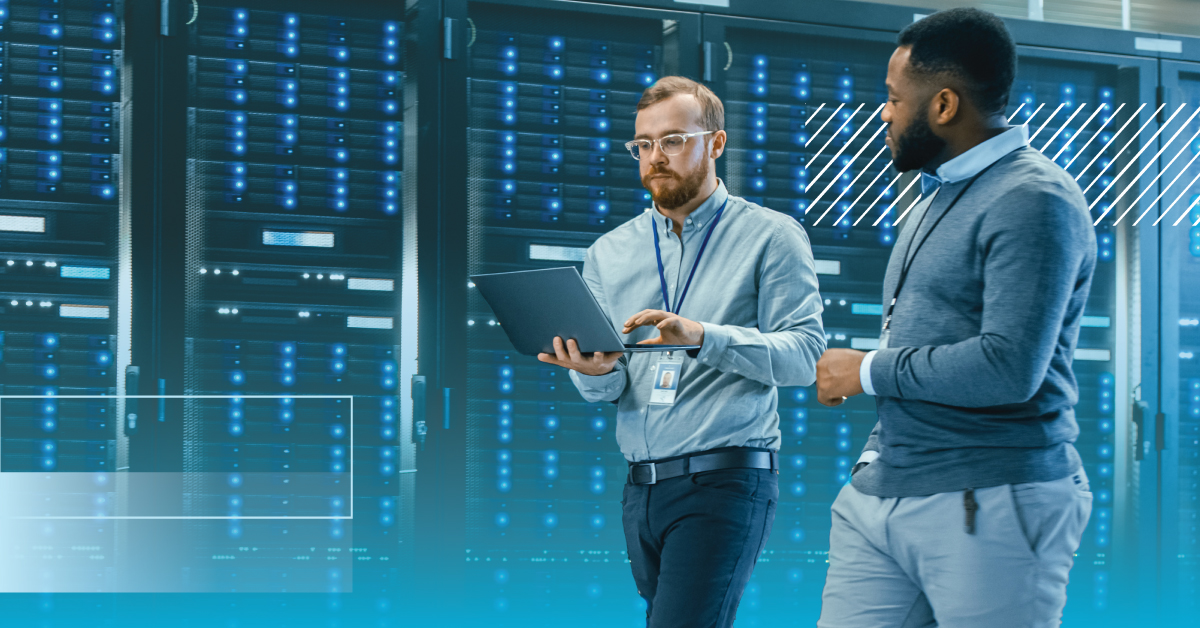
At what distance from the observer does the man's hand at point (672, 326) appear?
1.33 m

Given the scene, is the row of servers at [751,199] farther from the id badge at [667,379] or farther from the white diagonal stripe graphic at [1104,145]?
the id badge at [667,379]

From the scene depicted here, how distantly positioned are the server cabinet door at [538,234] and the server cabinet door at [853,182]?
37 cm

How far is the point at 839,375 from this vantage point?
1082 millimetres

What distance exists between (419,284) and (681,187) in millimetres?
1682

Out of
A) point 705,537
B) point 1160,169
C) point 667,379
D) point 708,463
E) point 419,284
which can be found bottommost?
→ point 705,537

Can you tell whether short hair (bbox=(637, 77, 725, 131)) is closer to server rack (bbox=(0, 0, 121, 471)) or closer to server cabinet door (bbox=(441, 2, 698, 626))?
server cabinet door (bbox=(441, 2, 698, 626))

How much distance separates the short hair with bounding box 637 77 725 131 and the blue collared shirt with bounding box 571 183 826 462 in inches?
5.0

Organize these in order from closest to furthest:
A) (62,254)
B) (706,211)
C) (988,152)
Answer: (988,152) < (706,211) < (62,254)

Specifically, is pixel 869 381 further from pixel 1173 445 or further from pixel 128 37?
pixel 1173 445

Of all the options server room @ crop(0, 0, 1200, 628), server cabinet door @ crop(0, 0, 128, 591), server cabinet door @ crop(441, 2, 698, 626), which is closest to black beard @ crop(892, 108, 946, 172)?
server room @ crop(0, 0, 1200, 628)

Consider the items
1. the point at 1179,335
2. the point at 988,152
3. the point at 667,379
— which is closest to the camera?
Answer: the point at 988,152

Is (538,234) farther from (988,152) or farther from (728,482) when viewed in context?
(988,152)

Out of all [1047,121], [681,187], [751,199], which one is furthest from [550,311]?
[1047,121]

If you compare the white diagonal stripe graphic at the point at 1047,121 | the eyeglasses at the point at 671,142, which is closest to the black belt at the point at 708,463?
the eyeglasses at the point at 671,142
